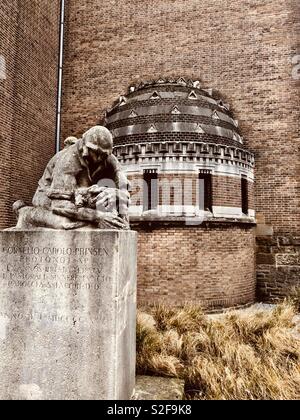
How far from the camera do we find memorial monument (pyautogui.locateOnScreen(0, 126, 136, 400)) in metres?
3.40

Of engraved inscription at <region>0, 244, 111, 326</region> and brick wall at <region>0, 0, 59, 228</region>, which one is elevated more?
brick wall at <region>0, 0, 59, 228</region>

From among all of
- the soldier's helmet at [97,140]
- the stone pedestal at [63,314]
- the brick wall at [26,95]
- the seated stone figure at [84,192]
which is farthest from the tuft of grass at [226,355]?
the brick wall at [26,95]

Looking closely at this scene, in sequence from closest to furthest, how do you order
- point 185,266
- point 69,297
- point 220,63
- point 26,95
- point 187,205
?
point 69,297 → point 185,266 → point 187,205 → point 26,95 → point 220,63

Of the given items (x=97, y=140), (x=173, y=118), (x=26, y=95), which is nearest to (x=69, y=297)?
(x=97, y=140)

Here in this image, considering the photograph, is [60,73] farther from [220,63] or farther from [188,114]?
[188,114]

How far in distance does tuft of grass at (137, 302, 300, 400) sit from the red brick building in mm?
3047

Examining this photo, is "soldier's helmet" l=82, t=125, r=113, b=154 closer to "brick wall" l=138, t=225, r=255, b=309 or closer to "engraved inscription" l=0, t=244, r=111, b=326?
"engraved inscription" l=0, t=244, r=111, b=326

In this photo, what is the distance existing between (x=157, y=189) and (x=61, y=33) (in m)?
10.5

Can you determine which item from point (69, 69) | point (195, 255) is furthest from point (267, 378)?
point (69, 69)

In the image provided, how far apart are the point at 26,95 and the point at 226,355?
12.7 metres

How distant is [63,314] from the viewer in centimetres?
348

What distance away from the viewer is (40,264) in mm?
3564

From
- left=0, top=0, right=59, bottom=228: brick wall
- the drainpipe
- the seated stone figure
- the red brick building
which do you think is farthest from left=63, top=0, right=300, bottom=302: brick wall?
the seated stone figure

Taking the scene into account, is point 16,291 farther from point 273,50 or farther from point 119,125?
point 273,50
